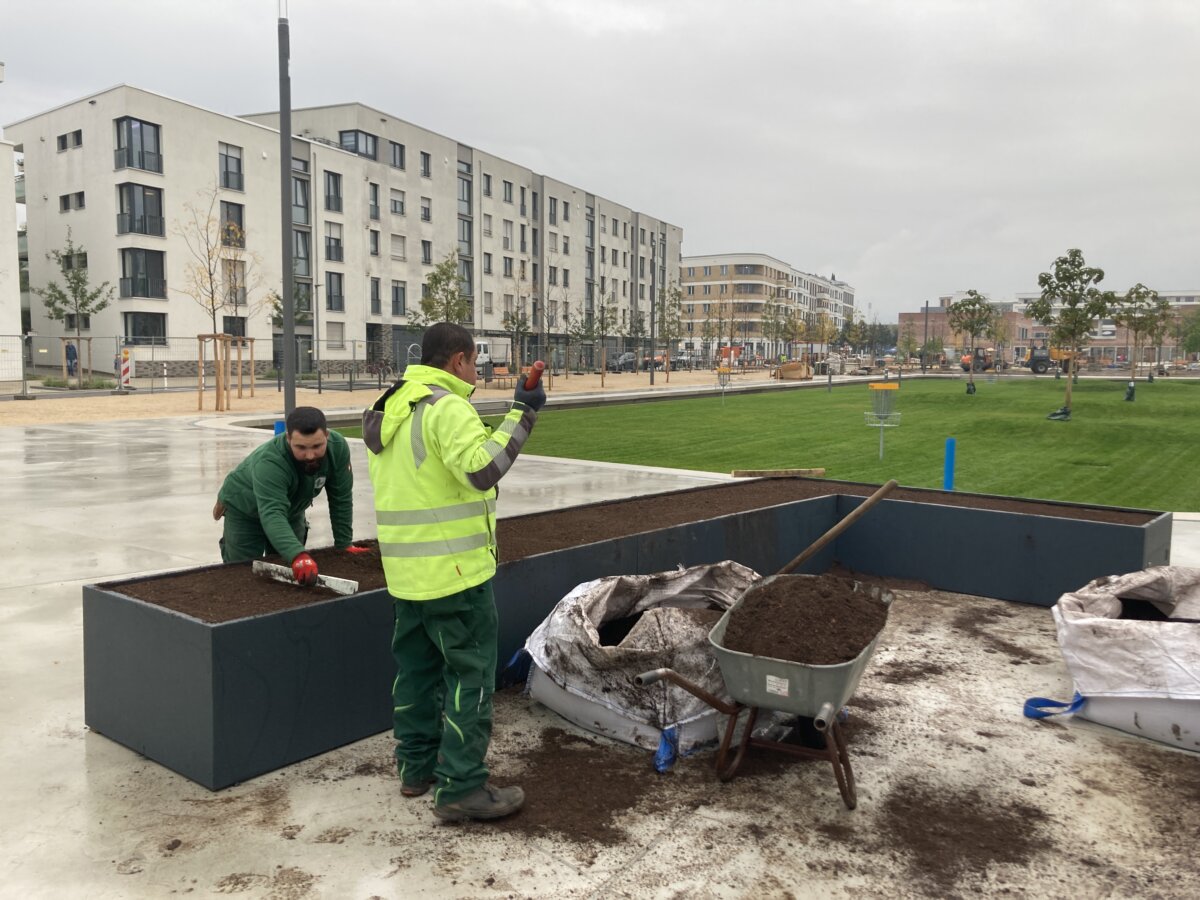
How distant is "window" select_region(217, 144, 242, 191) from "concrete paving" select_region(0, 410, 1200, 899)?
156 ft

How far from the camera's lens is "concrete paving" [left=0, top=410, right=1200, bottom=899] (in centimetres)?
333

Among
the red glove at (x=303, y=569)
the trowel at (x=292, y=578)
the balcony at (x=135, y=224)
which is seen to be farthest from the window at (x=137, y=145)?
the red glove at (x=303, y=569)

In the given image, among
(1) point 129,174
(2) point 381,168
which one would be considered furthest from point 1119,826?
(2) point 381,168

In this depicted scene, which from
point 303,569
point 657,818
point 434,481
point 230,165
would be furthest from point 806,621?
point 230,165

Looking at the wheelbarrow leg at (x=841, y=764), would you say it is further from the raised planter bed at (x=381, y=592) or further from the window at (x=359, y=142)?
the window at (x=359, y=142)

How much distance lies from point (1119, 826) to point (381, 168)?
59.4 m

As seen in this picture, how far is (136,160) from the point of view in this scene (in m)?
44.2

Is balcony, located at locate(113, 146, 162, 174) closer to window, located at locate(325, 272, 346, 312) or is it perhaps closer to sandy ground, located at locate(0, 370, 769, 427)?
window, located at locate(325, 272, 346, 312)

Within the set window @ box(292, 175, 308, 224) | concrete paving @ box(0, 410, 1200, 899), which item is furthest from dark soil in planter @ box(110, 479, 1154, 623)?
window @ box(292, 175, 308, 224)

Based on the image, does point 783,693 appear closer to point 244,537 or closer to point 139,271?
point 244,537

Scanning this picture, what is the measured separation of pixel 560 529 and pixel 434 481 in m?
3.04

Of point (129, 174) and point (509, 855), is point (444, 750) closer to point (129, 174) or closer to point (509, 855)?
point (509, 855)

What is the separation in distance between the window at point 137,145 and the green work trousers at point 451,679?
156 feet

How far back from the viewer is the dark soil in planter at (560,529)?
4.42m
